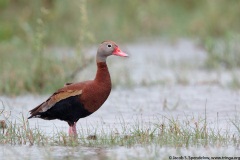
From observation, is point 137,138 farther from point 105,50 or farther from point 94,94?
point 105,50

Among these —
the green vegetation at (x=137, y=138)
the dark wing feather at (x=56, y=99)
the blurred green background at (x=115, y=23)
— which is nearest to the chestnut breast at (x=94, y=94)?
the dark wing feather at (x=56, y=99)

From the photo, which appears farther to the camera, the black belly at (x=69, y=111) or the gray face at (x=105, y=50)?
the gray face at (x=105, y=50)

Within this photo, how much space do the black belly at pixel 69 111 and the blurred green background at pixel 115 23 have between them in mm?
3383

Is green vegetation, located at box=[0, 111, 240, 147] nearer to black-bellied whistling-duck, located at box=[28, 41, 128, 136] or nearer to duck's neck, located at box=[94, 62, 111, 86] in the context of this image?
black-bellied whistling-duck, located at box=[28, 41, 128, 136]

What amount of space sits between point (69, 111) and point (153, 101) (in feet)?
8.56

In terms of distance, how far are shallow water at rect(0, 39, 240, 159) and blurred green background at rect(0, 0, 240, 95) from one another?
1.52 ft

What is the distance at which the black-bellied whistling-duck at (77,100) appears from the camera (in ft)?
25.8

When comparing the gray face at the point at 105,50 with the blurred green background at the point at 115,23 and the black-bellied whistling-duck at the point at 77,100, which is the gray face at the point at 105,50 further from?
the blurred green background at the point at 115,23

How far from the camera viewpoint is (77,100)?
791 centimetres

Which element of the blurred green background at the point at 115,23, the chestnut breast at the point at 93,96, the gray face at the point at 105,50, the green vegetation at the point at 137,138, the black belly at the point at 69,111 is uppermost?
the blurred green background at the point at 115,23

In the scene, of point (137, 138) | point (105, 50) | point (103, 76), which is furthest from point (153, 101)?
point (137, 138)

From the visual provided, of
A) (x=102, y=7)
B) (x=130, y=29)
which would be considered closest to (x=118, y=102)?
(x=130, y=29)

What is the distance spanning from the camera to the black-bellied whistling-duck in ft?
25.8

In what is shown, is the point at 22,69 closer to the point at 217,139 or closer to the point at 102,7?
the point at 217,139
